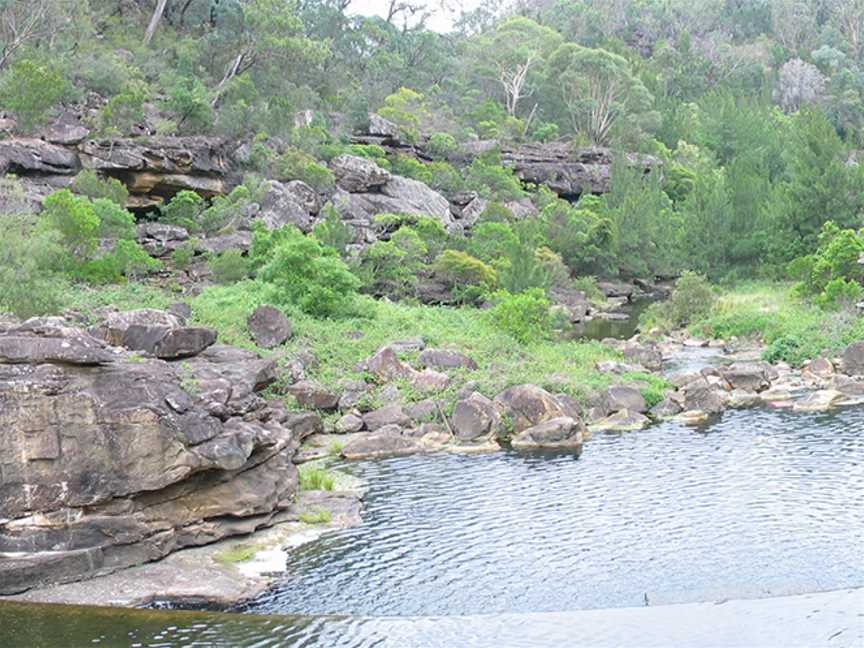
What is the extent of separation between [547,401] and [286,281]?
1315 cm

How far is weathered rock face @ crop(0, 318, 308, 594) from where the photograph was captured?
14781mm

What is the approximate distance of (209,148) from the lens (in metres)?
49.4

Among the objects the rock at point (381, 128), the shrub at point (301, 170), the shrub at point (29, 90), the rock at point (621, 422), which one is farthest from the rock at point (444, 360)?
the rock at point (381, 128)

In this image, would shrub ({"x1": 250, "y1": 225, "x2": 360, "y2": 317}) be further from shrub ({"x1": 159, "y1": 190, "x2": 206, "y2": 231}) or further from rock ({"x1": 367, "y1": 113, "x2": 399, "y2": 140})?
rock ({"x1": 367, "y1": 113, "x2": 399, "y2": 140})

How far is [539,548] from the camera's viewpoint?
16250 mm

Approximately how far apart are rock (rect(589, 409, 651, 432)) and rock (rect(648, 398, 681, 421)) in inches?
22.8

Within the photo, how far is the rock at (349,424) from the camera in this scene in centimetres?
2498

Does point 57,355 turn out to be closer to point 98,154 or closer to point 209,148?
point 98,154

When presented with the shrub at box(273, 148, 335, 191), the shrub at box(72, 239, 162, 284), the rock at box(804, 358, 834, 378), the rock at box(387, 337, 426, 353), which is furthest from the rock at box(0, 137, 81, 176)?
the rock at box(804, 358, 834, 378)

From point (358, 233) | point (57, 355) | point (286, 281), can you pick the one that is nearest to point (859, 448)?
point (57, 355)

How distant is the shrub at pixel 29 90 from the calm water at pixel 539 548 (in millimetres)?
29883

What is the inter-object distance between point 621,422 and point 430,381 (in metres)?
5.50

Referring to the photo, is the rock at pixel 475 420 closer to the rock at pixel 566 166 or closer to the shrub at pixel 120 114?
the shrub at pixel 120 114

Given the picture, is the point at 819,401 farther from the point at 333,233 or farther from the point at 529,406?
the point at 333,233
